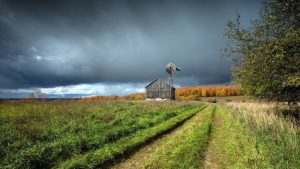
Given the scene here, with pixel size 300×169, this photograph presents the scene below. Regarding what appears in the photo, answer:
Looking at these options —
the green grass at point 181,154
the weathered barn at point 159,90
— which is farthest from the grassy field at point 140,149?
the weathered barn at point 159,90

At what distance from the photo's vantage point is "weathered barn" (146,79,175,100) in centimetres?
6881

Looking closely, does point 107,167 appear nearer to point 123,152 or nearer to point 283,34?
point 123,152

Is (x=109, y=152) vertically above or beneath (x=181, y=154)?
above

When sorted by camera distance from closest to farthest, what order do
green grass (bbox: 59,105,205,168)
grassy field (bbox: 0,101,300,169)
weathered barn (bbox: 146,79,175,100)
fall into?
green grass (bbox: 59,105,205,168), grassy field (bbox: 0,101,300,169), weathered barn (bbox: 146,79,175,100)

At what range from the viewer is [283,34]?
14.9 m

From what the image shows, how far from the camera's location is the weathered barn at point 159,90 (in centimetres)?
6881

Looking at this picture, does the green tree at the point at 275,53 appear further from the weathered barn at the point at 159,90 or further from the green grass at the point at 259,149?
the weathered barn at the point at 159,90

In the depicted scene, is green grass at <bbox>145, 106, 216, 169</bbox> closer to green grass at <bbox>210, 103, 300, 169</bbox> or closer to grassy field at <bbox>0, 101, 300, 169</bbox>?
grassy field at <bbox>0, 101, 300, 169</bbox>

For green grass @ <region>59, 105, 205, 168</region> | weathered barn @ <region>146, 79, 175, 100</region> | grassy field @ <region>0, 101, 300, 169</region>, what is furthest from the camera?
weathered barn @ <region>146, 79, 175, 100</region>

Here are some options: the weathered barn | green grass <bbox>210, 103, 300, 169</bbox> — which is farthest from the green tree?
the weathered barn

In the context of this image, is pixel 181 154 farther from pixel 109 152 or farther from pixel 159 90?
pixel 159 90

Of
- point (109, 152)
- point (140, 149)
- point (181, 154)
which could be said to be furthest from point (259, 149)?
point (109, 152)

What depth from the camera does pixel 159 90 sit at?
70188 millimetres

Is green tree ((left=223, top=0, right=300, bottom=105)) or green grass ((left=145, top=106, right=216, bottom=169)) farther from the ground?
green tree ((left=223, top=0, right=300, bottom=105))
